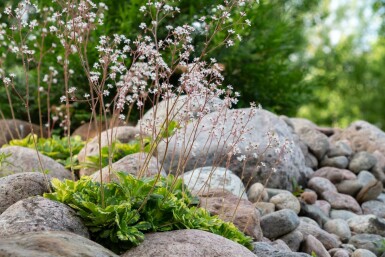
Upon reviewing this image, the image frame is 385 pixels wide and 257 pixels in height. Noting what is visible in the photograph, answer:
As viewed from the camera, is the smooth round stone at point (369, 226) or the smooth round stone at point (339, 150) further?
the smooth round stone at point (339, 150)

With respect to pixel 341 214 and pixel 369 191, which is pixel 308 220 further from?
pixel 369 191

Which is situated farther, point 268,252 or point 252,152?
point 252,152

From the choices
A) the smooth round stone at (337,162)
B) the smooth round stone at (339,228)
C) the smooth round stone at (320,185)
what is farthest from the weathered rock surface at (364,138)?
the smooth round stone at (339,228)

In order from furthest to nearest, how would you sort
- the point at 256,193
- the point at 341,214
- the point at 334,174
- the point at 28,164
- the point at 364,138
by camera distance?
1. the point at 364,138
2. the point at 334,174
3. the point at 341,214
4. the point at 256,193
5. the point at 28,164

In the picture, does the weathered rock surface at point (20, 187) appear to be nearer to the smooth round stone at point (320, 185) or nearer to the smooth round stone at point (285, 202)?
the smooth round stone at point (285, 202)

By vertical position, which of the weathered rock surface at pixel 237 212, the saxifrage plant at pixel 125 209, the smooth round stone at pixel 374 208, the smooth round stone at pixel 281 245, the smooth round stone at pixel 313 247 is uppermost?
the saxifrage plant at pixel 125 209

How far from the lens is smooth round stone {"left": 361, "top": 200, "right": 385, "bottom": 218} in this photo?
25.5ft

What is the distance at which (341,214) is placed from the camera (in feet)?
24.2

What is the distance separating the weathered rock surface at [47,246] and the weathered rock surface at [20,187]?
3.18ft

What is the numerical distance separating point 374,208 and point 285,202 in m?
1.73

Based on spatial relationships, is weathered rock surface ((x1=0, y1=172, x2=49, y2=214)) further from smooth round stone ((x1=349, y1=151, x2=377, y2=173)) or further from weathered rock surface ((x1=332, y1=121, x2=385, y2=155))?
weathered rock surface ((x1=332, y1=121, x2=385, y2=155))

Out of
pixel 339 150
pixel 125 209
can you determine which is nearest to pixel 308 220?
pixel 339 150

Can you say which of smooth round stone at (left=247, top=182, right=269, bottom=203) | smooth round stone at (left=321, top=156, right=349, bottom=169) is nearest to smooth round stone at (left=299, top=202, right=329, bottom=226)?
smooth round stone at (left=247, top=182, right=269, bottom=203)

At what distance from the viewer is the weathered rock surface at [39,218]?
12.2 feet
